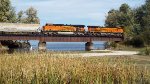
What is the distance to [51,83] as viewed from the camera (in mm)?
18953

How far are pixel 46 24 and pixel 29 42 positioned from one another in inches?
260

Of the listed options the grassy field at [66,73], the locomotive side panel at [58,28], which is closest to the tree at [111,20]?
the locomotive side panel at [58,28]

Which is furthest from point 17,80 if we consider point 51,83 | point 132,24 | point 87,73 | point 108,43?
point 132,24

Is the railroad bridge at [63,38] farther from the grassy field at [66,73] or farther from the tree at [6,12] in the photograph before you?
the grassy field at [66,73]

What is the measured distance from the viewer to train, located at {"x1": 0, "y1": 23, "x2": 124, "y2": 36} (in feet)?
257

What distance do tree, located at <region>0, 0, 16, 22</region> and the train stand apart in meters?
10.2

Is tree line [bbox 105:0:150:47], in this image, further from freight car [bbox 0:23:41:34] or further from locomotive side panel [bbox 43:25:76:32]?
freight car [bbox 0:23:41:34]

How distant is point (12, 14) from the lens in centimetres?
9669

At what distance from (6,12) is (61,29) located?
17998 mm

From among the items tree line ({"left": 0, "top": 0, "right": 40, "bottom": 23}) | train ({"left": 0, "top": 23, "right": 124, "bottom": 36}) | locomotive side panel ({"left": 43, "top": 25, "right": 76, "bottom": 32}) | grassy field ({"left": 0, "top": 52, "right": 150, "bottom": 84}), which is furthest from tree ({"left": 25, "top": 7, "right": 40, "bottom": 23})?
grassy field ({"left": 0, "top": 52, "right": 150, "bottom": 84})

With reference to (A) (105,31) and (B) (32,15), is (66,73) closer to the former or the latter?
(A) (105,31)

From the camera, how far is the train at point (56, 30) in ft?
257

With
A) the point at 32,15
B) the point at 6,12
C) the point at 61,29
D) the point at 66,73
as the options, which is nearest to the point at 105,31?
the point at 61,29

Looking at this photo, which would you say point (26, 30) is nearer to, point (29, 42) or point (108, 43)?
point (29, 42)
